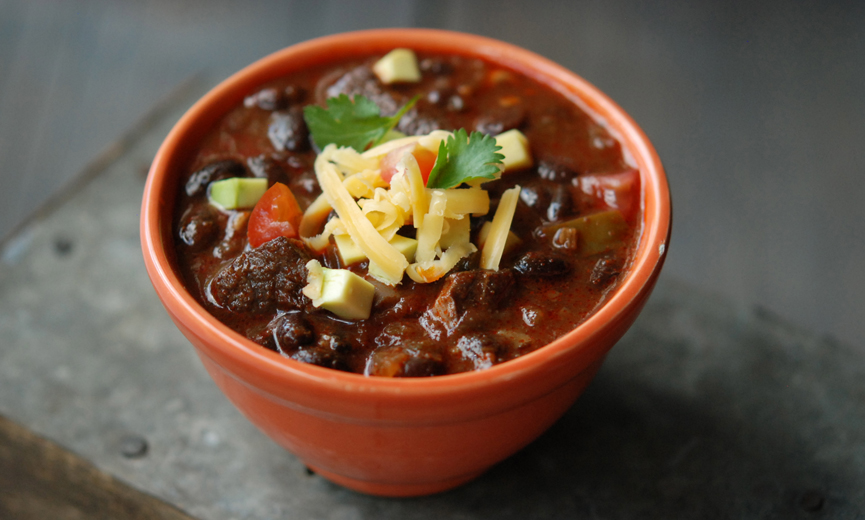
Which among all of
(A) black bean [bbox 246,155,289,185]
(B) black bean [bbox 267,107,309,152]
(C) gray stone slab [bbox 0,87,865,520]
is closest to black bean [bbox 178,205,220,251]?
(A) black bean [bbox 246,155,289,185]

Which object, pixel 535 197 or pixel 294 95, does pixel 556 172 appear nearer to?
pixel 535 197

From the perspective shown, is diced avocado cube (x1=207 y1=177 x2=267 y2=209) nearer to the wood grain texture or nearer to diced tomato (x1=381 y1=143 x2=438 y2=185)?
diced tomato (x1=381 y1=143 x2=438 y2=185)

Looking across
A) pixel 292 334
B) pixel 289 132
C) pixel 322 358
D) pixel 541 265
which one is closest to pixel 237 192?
pixel 289 132

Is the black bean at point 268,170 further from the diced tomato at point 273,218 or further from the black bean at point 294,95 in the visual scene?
the black bean at point 294,95

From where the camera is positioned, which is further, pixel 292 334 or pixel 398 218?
pixel 398 218

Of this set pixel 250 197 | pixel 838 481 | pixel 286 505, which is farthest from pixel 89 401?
pixel 838 481

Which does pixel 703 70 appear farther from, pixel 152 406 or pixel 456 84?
pixel 152 406

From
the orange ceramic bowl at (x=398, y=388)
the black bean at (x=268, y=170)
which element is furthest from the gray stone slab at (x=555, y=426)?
the black bean at (x=268, y=170)
